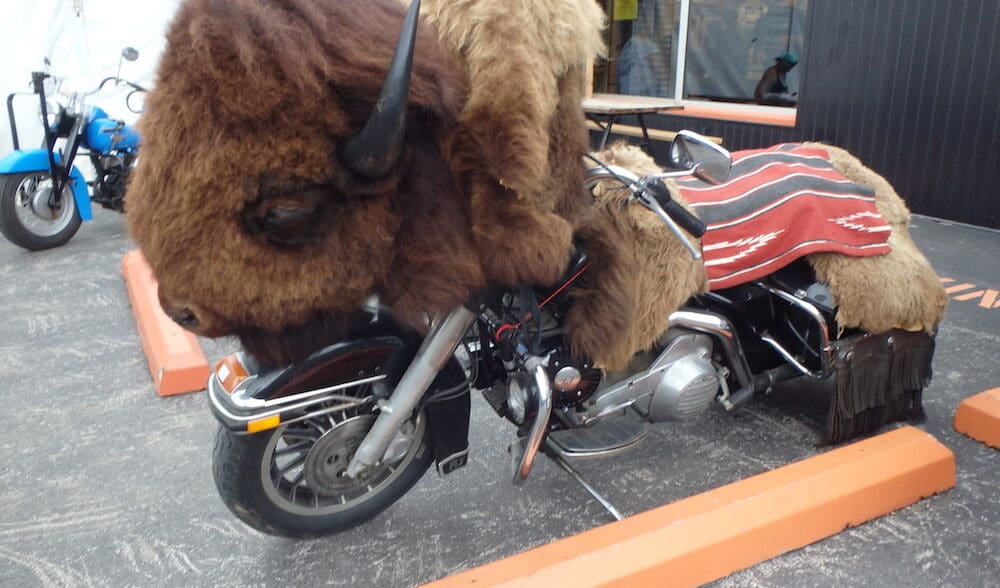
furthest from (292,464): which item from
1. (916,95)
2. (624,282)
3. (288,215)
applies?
(916,95)

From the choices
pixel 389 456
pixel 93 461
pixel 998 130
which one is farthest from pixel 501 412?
pixel 998 130

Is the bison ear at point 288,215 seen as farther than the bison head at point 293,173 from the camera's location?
Yes

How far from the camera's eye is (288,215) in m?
1.73

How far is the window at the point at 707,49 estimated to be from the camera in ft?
26.0

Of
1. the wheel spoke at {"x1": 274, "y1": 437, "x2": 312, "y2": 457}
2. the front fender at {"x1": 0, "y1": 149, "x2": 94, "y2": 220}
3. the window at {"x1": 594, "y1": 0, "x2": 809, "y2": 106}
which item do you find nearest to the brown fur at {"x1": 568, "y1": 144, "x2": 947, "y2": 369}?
the wheel spoke at {"x1": 274, "y1": 437, "x2": 312, "y2": 457}

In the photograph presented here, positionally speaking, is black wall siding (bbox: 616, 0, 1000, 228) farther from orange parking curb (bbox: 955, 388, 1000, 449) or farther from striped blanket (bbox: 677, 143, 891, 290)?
striped blanket (bbox: 677, 143, 891, 290)

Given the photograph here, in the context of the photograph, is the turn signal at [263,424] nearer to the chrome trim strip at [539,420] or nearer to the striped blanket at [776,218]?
the chrome trim strip at [539,420]

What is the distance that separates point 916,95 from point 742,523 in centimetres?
566

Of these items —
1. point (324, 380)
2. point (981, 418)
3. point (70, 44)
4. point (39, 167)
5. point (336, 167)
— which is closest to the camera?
point (336, 167)

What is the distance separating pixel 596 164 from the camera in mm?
2084

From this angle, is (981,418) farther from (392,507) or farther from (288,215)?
(288,215)

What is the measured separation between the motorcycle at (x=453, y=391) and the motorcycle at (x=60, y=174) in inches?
185

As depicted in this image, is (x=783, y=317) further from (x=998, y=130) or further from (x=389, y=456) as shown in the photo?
(x=998, y=130)

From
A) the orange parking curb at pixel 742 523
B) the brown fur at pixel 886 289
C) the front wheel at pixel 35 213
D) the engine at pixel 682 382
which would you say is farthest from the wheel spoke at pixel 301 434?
the front wheel at pixel 35 213
